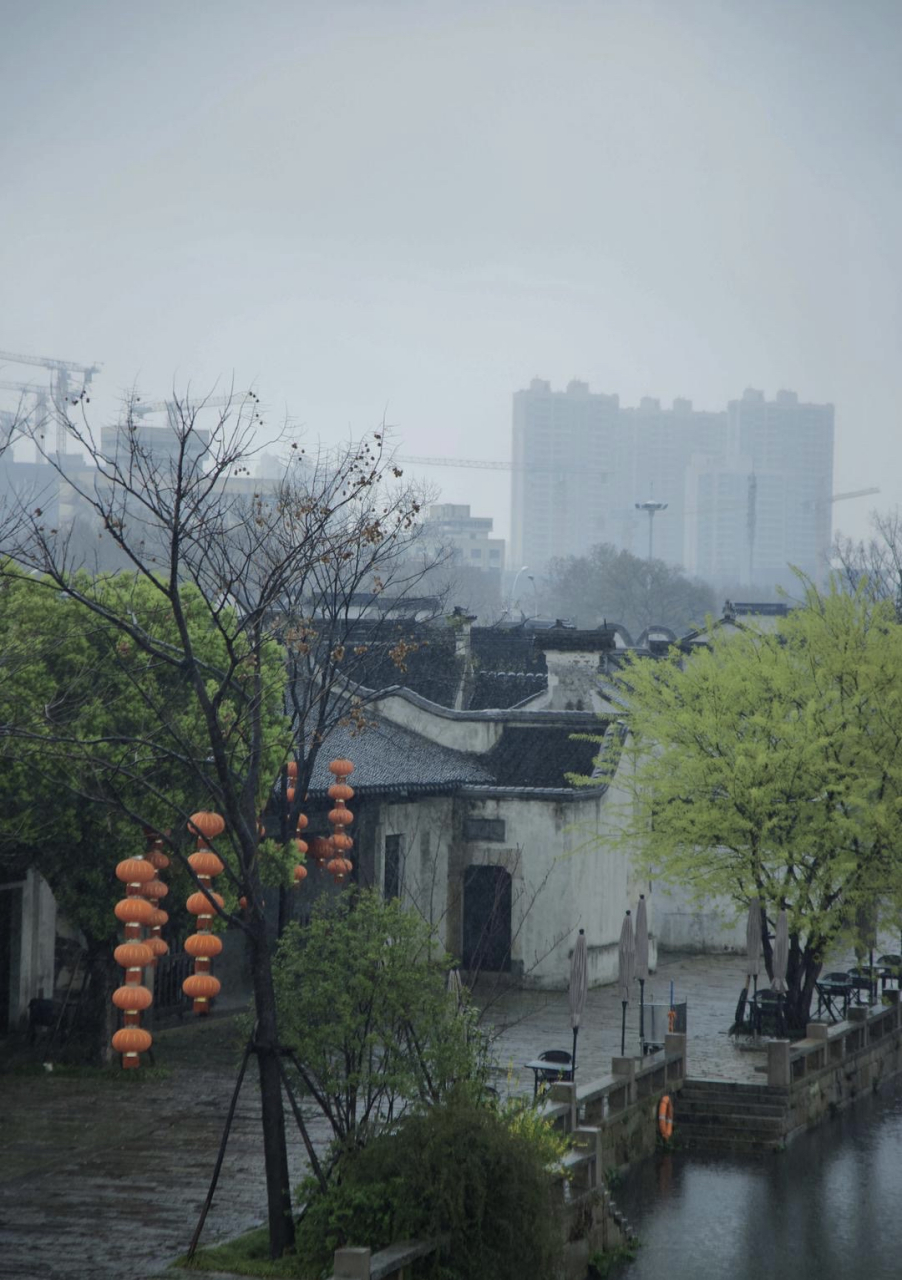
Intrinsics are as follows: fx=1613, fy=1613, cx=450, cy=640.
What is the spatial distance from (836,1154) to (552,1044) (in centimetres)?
580

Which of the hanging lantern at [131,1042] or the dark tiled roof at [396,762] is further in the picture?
the dark tiled roof at [396,762]

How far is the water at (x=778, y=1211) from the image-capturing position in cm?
1761

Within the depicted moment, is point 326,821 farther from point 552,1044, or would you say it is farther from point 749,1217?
point 749,1217

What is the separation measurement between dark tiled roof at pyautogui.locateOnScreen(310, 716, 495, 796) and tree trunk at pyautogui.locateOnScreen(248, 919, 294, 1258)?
15.8 metres

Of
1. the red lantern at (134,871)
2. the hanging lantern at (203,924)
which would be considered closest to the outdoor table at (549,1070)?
the hanging lantern at (203,924)

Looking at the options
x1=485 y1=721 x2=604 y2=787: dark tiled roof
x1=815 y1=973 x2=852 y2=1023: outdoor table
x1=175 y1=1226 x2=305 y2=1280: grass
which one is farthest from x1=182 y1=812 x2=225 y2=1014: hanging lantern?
x1=485 y1=721 x2=604 y2=787: dark tiled roof

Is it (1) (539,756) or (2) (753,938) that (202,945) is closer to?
(2) (753,938)

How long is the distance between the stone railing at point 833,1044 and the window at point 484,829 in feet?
28.0

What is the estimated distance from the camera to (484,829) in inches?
1344

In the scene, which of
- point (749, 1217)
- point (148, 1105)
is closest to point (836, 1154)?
point (749, 1217)

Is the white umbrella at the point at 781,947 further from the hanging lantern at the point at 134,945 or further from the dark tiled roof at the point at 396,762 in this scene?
the hanging lantern at the point at 134,945

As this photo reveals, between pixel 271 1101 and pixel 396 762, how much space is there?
65.7 feet

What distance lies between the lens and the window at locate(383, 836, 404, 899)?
3347cm

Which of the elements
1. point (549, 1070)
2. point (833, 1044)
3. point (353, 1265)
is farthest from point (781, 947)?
point (353, 1265)
